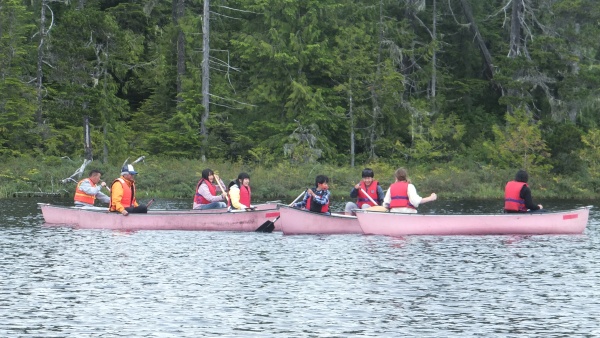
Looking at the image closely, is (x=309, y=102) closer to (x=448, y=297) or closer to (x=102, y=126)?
(x=102, y=126)

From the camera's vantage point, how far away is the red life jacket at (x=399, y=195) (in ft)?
94.0

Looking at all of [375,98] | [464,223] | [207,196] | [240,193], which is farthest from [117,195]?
[375,98]

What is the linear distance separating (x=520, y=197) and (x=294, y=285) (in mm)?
10503

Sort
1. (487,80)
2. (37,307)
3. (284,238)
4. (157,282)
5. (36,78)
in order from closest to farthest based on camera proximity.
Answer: (37,307)
(157,282)
(284,238)
(36,78)
(487,80)

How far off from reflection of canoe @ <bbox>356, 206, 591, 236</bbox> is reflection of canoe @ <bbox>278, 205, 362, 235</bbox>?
0.68m

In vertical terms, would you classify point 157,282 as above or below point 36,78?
below

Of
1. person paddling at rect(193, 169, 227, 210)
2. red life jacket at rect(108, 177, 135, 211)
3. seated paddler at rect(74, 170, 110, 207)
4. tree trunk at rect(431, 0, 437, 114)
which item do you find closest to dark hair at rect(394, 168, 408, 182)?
person paddling at rect(193, 169, 227, 210)

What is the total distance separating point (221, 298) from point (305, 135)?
112 ft

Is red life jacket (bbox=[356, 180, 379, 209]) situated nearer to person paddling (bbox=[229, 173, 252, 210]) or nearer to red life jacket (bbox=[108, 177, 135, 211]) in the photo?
person paddling (bbox=[229, 173, 252, 210])

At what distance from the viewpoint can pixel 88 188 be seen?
32.5m

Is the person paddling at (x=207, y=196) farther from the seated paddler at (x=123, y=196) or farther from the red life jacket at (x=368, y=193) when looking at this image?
the red life jacket at (x=368, y=193)

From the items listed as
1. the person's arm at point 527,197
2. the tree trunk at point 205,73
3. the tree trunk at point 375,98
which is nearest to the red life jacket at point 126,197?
the person's arm at point 527,197

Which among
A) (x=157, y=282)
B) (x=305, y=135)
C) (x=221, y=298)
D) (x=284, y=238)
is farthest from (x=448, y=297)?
(x=305, y=135)

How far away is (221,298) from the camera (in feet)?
63.4
